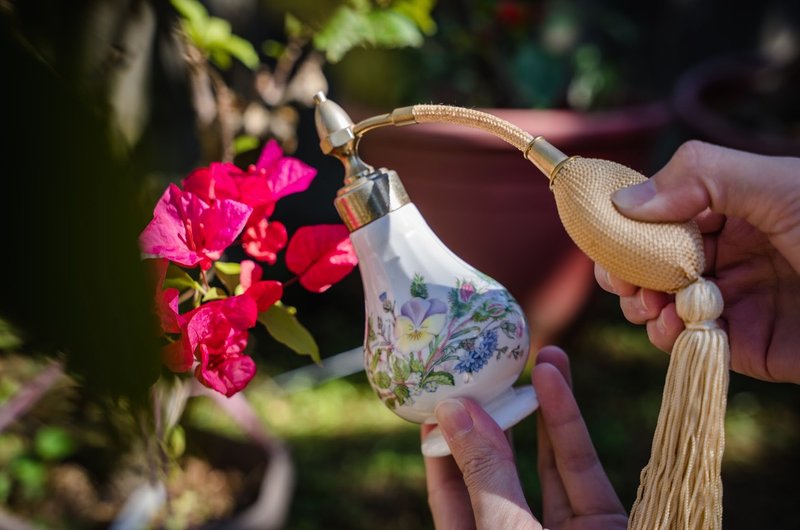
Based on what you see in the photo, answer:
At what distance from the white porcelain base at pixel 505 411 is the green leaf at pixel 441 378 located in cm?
7

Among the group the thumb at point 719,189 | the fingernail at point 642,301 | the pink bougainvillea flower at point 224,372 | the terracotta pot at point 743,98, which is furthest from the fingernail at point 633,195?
the terracotta pot at point 743,98

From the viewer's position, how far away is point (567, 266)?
2.03 m

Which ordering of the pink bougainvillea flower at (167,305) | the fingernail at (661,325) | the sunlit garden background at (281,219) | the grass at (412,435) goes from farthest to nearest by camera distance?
1. the grass at (412,435)
2. the fingernail at (661,325)
3. the pink bougainvillea flower at (167,305)
4. the sunlit garden background at (281,219)

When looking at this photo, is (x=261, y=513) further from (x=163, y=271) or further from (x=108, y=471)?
(x=163, y=271)

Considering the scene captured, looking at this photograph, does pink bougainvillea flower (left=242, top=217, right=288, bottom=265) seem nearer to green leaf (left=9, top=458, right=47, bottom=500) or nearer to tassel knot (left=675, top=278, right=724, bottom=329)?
tassel knot (left=675, top=278, right=724, bottom=329)

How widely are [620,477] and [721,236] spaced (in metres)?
0.99

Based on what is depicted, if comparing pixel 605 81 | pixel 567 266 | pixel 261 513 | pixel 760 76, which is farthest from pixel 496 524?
pixel 760 76

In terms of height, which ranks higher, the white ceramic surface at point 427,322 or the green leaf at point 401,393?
the white ceramic surface at point 427,322

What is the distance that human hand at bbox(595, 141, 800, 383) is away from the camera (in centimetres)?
64

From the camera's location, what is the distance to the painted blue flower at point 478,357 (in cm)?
74

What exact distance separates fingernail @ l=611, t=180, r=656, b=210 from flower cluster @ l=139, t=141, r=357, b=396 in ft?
0.87

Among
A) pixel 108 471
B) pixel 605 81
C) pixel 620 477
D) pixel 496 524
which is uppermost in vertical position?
pixel 605 81

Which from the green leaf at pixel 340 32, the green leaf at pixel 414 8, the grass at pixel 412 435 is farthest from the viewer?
the grass at pixel 412 435

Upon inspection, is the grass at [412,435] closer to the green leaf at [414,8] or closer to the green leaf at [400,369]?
the green leaf at [400,369]
